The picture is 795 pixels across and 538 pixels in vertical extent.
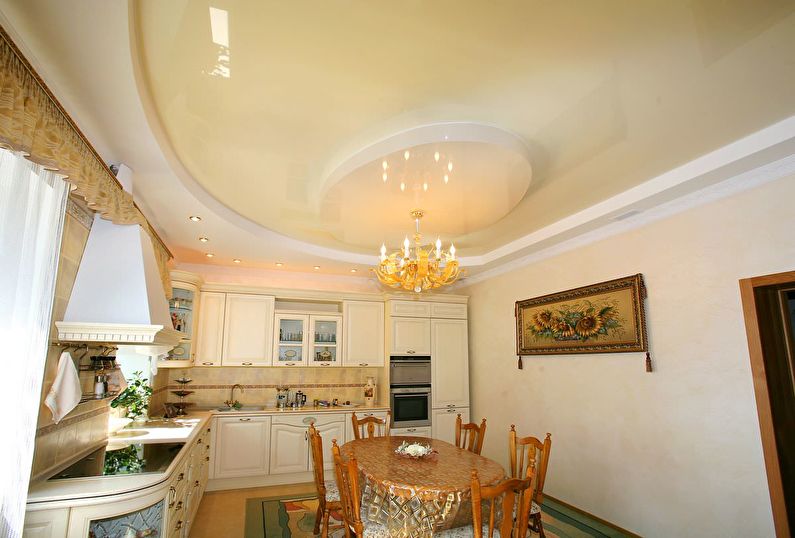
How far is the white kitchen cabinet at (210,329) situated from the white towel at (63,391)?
2783 mm

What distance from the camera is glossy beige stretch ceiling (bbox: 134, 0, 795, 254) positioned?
5.85ft

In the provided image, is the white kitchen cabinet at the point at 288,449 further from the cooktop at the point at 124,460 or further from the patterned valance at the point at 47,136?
the patterned valance at the point at 47,136

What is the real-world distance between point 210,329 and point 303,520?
244 cm

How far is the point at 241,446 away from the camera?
4895 millimetres

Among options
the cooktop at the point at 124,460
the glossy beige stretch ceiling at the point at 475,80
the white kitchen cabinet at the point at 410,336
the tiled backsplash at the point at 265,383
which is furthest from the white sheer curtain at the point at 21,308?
the white kitchen cabinet at the point at 410,336

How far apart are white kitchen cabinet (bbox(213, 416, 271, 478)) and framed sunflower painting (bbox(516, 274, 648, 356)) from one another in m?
3.07

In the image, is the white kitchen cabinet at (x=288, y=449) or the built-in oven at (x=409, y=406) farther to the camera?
the built-in oven at (x=409, y=406)

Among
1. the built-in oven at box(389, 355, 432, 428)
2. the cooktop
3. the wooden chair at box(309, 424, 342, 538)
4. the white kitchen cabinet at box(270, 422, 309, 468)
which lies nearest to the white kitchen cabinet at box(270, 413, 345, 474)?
the white kitchen cabinet at box(270, 422, 309, 468)

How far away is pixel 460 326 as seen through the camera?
6027 millimetres

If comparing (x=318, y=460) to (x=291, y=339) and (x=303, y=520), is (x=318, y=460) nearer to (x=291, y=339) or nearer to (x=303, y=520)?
(x=303, y=520)

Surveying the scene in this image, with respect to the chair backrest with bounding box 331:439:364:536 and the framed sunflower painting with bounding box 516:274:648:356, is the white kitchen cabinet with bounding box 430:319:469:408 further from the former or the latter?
the chair backrest with bounding box 331:439:364:536

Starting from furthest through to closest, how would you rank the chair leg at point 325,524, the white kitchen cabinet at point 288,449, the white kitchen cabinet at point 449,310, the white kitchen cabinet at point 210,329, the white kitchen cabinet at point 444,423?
the white kitchen cabinet at point 449,310 → the white kitchen cabinet at point 444,423 → the white kitchen cabinet at point 210,329 → the white kitchen cabinet at point 288,449 → the chair leg at point 325,524

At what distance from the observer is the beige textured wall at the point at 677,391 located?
2811 millimetres

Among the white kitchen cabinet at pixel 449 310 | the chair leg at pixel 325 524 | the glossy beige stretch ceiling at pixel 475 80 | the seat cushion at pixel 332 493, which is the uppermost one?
the glossy beige stretch ceiling at pixel 475 80
